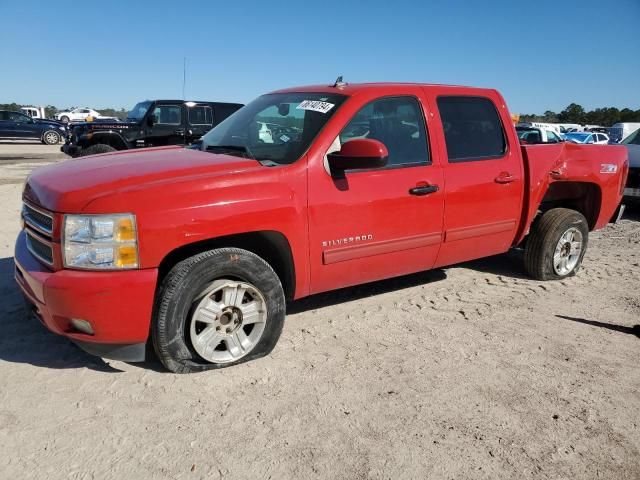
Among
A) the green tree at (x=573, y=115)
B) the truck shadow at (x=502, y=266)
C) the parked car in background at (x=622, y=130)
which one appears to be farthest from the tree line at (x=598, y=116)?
the truck shadow at (x=502, y=266)

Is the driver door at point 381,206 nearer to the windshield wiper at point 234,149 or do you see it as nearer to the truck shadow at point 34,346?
the windshield wiper at point 234,149

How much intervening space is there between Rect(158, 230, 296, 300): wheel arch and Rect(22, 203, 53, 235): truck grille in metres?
0.64

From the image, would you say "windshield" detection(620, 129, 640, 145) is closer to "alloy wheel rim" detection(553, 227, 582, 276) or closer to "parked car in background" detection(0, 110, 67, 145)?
"alloy wheel rim" detection(553, 227, 582, 276)

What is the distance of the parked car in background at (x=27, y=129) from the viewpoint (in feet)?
77.5

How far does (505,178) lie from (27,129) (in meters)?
25.3

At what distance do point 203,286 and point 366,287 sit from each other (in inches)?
81.9

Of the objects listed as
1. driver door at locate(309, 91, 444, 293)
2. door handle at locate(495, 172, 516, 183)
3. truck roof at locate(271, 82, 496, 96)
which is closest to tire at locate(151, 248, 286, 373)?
driver door at locate(309, 91, 444, 293)

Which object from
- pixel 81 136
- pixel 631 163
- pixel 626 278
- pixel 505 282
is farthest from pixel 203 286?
pixel 81 136

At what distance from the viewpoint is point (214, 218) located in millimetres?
2979

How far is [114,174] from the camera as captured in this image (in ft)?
10.2

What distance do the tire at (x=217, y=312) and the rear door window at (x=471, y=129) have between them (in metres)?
1.90

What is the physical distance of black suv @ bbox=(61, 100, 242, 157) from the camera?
1272 centimetres

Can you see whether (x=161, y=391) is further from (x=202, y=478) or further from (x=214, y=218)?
(x=214, y=218)

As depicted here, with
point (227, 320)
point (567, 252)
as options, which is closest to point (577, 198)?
point (567, 252)
